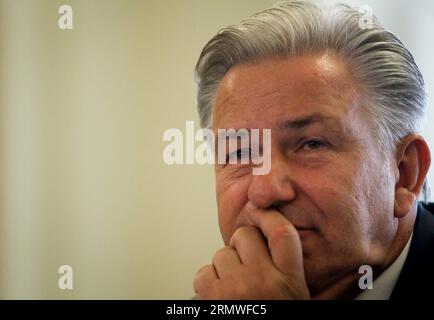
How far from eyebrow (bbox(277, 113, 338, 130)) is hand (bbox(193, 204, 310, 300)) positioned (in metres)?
0.17

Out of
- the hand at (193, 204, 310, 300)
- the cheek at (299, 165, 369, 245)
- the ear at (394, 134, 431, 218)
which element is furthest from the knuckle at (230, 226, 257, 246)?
the ear at (394, 134, 431, 218)

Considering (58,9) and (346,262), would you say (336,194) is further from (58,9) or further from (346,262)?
(58,9)

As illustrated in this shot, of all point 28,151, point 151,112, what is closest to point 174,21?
point 151,112

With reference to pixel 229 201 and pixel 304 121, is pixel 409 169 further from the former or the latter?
pixel 229 201

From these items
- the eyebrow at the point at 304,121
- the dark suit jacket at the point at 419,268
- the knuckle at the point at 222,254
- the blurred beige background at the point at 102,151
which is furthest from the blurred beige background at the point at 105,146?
the dark suit jacket at the point at 419,268

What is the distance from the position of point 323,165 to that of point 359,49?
0.76 ft

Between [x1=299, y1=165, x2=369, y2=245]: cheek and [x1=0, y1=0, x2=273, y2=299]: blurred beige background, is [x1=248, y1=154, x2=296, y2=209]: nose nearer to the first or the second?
[x1=299, y1=165, x2=369, y2=245]: cheek

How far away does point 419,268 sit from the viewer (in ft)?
2.88

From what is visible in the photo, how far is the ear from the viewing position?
0.90 m

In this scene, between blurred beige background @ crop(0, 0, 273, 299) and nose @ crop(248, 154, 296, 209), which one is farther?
blurred beige background @ crop(0, 0, 273, 299)

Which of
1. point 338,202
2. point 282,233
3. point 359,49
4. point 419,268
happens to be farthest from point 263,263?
point 359,49

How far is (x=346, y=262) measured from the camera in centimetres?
88

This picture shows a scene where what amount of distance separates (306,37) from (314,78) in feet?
0.27
